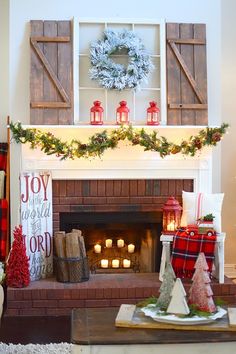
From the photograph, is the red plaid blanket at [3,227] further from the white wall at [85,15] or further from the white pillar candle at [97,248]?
the white pillar candle at [97,248]

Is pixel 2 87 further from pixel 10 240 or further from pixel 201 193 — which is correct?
pixel 201 193

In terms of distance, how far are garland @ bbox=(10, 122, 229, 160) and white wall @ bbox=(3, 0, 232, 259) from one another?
22 centimetres

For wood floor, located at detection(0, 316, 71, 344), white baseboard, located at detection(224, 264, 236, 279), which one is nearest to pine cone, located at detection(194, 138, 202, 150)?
white baseboard, located at detection(224, 264, 236, 279)

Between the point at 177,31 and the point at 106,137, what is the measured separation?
124 cm

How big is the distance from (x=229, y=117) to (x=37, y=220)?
2388 mm

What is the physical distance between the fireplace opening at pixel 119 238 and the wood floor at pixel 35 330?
1035mm

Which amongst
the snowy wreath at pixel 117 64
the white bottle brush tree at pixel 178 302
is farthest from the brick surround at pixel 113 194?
the white bottle brush tree at pixel 178 302

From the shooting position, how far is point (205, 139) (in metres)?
5.28

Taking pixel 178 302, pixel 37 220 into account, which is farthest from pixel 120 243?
pixel 178 302

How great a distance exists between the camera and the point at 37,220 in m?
5.27

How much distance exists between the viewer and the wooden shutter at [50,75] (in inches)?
207

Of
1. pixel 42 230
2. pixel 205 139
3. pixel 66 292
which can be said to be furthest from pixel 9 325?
pixel 205 139

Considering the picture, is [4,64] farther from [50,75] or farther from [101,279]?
[101,279]

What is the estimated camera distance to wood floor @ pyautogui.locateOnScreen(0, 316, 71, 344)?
4223mm
